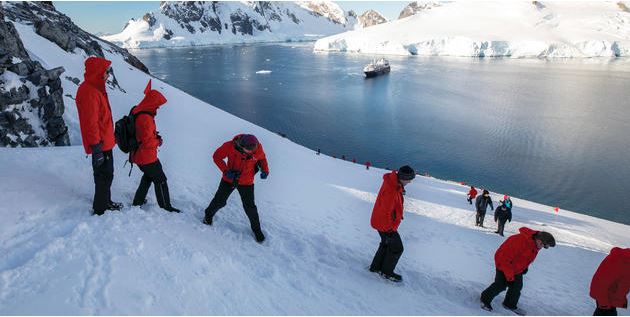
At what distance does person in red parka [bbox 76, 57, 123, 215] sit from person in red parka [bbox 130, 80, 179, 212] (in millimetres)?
323

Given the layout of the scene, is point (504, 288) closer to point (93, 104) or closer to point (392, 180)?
point (392, 180)

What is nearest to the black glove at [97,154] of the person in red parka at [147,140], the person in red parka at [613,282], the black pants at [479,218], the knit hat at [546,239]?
the person in red parka at [147,140]

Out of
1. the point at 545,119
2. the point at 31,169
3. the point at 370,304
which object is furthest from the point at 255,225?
the point at 545,119

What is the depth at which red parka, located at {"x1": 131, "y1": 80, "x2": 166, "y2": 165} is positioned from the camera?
474 cm

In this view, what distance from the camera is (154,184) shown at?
5.34m

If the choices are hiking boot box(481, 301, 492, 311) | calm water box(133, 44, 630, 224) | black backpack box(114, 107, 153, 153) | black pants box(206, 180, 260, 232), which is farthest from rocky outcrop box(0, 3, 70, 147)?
calm water box(133, 44, 630, 224)

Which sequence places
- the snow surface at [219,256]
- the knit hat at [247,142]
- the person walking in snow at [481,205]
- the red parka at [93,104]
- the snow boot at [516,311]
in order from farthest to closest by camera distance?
the person walking in snow at [481,205], the snow boot at [516,311], the knit hat at [247,142], the red parka at [93,104], the snow surface at [219,256]

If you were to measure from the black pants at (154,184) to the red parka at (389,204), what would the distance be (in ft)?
10.0

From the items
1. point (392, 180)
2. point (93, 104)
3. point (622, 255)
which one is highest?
point (93, 104)

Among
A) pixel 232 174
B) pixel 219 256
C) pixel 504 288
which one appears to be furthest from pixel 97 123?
pixel 504 288

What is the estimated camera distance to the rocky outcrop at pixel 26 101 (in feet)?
26.5

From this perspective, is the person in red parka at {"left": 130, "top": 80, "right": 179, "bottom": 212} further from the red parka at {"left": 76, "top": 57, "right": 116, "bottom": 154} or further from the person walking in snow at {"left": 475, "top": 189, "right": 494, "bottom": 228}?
the person walking in snow at {"left": 475, "top": 189, "right": 494, "bottom": 228}

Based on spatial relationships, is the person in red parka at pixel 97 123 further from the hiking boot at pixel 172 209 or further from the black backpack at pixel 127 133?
the hiking boot at pixel 172 209

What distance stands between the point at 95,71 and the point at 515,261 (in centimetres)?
571
